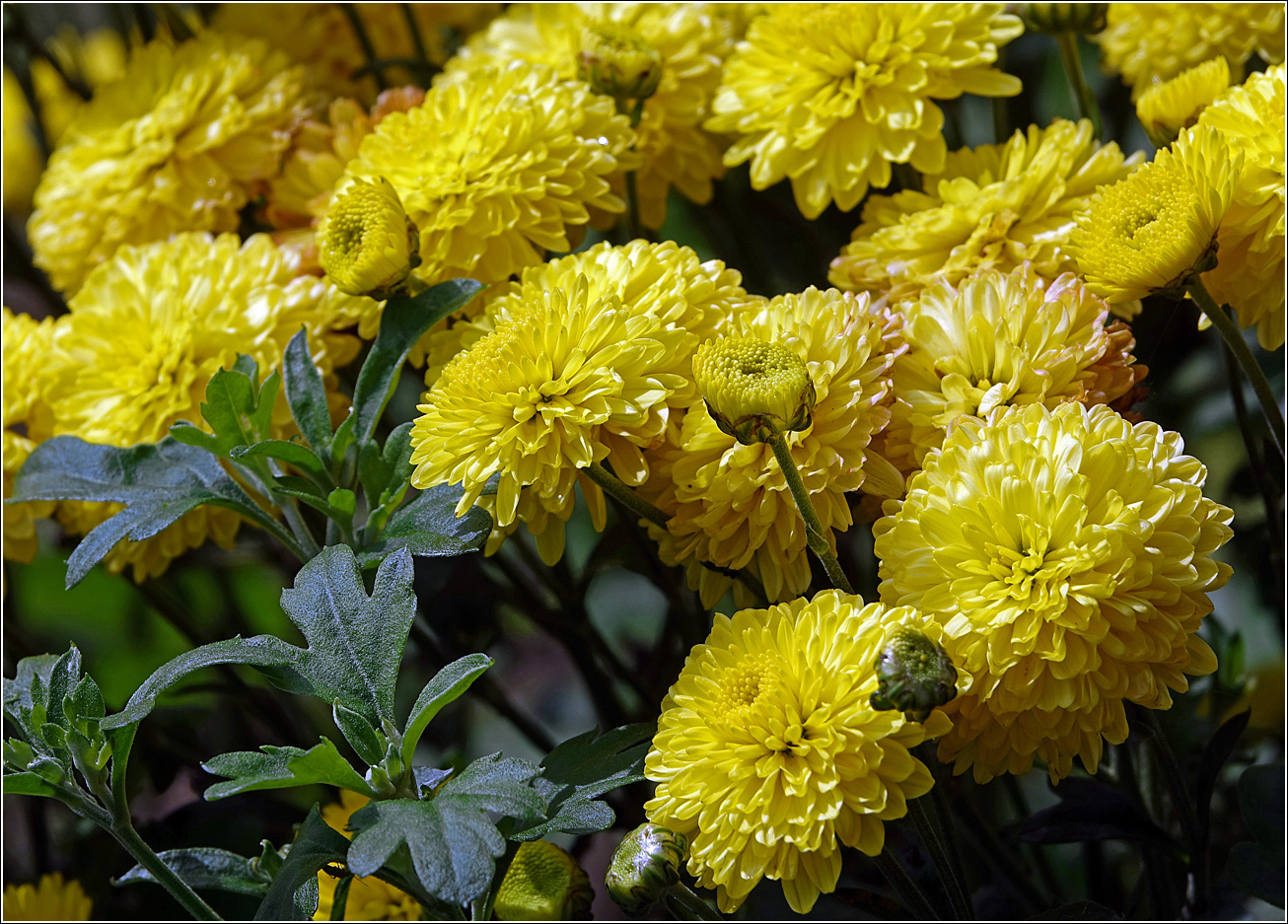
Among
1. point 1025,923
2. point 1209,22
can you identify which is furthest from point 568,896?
point 1209,22

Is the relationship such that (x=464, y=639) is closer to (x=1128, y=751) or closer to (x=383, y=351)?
(x=383, y=351)

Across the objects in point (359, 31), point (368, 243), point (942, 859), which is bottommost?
point (942, 859)

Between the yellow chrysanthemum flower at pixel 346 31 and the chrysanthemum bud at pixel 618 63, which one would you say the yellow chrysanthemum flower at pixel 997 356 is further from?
the yellow chrysanthemum flower at pixel 346 31

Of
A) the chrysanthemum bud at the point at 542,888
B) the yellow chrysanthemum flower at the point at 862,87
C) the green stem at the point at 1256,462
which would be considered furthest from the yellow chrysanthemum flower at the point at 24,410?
the green stem at the point at 1256,462

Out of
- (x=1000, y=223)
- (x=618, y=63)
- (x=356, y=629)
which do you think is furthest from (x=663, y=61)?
(x=356, y=629)

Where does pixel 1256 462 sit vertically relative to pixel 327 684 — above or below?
below

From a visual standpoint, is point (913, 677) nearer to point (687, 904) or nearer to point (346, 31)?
point (687, 904)

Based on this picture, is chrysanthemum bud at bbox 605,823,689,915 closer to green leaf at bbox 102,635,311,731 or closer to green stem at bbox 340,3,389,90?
green leaf at bbox 102,635,311,731
